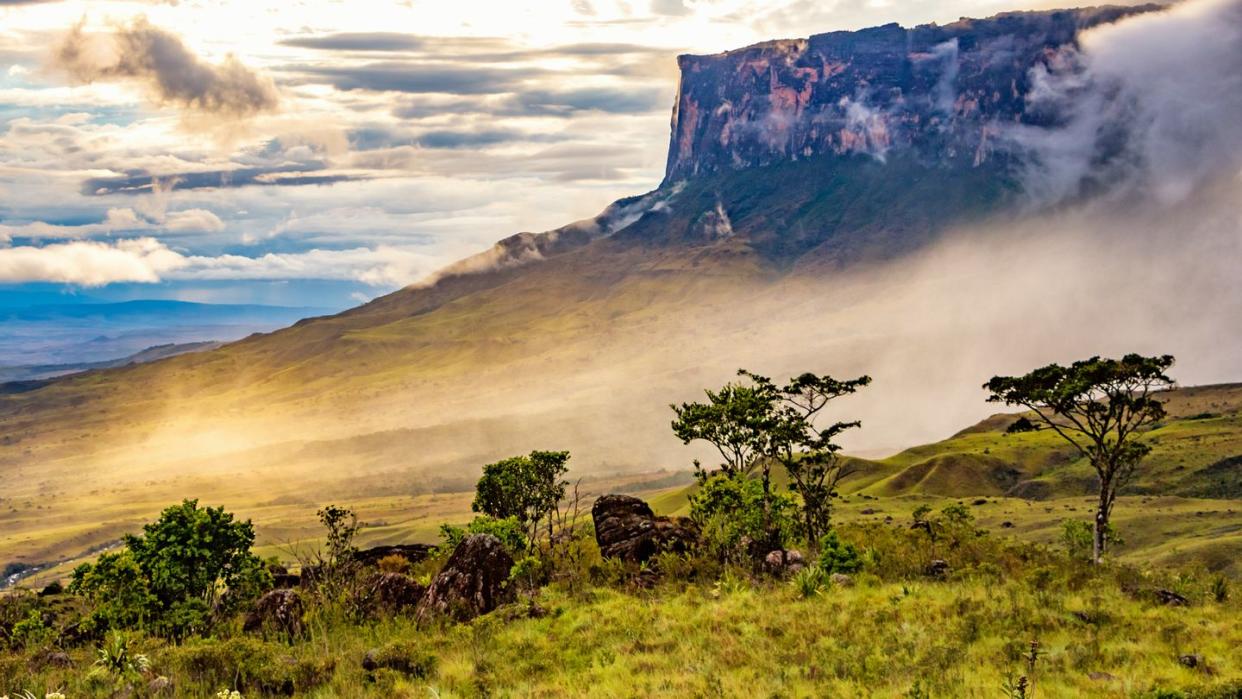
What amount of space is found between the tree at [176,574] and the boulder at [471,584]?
8320 mm

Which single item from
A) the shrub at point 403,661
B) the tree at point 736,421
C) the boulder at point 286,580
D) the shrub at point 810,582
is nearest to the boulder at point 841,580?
the shrub at point 810,582

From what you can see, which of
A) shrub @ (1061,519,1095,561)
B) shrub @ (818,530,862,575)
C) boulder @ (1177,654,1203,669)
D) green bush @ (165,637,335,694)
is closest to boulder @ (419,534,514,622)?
green bush @ (165,637,335,694)

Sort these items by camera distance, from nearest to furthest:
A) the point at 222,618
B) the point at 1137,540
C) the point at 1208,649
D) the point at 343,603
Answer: the point at 1208,649
the point at 343,603
the point at 222,618
the point at 1137,540

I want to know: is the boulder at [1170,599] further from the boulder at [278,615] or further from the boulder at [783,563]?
the boulder at [278,615]

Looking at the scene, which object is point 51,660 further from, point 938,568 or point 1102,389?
point 1102,389

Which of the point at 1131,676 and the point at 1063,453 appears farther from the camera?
the point at 1063,453

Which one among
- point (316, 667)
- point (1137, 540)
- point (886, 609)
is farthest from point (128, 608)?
point (1137, 540)

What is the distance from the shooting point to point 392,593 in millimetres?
32750

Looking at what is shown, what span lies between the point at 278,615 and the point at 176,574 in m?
6.88

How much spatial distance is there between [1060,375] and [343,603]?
39086mm

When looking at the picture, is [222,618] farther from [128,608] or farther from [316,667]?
[316,667]

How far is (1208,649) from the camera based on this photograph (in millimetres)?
21562

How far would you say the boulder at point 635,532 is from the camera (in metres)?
39.6

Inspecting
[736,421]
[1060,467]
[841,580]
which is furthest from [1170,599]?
[1060,467]
